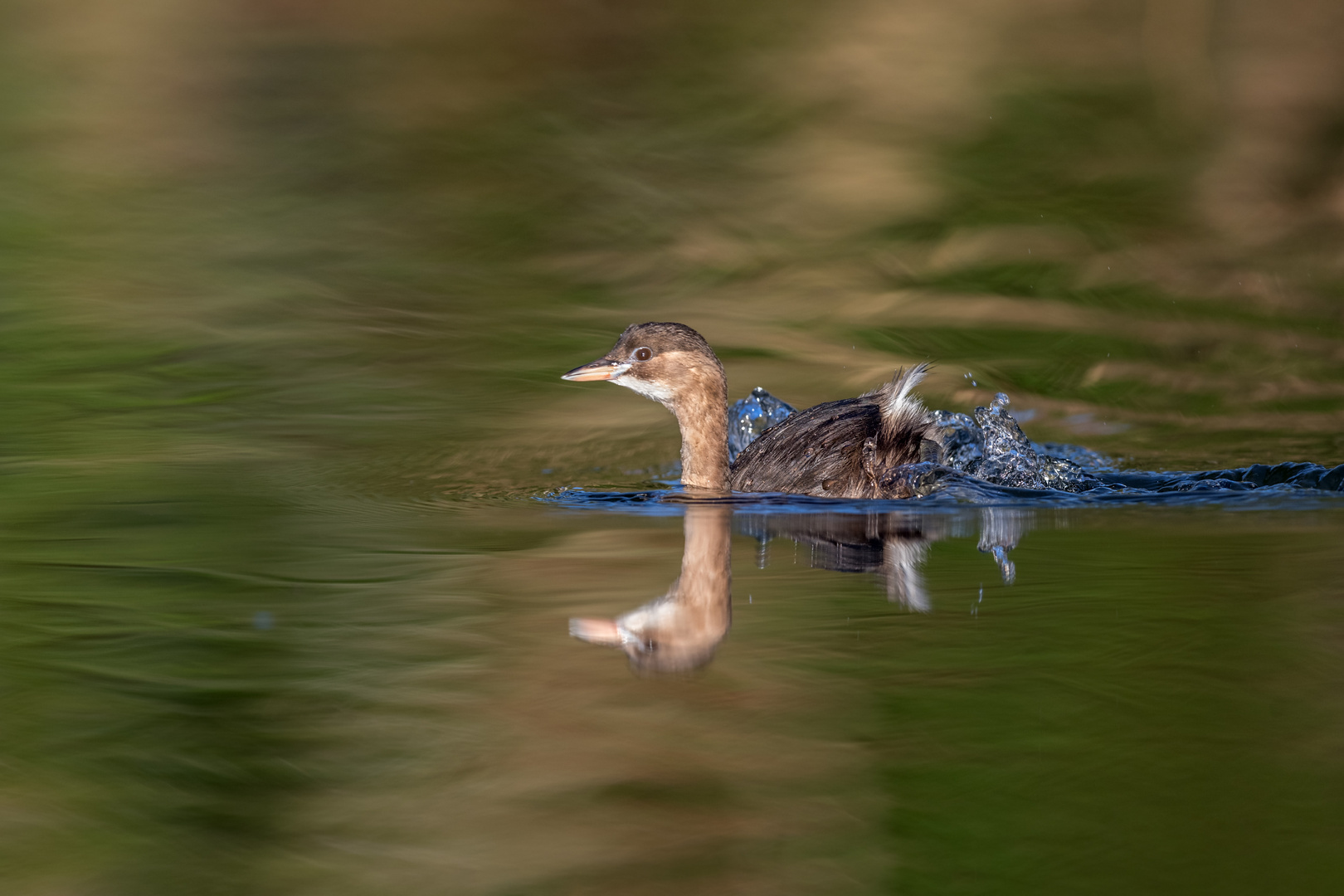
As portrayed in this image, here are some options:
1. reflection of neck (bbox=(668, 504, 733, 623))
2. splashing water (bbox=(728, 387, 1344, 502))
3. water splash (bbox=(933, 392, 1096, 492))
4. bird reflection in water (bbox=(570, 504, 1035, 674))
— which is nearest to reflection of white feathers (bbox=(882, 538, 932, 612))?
bird reflection in water (bbox=(570, 504, 1035, 674))

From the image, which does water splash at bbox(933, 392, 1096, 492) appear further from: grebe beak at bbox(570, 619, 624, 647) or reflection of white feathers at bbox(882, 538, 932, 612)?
grebe beak at bbox(570, 619, 624, 647)

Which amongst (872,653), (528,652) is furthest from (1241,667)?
(528,652)

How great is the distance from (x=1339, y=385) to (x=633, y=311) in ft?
13.0

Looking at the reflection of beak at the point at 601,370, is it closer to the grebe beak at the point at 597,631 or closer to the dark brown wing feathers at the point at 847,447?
the dark brown wing feathers at the point at 847,447

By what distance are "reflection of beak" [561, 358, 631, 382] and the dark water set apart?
1.31 feet

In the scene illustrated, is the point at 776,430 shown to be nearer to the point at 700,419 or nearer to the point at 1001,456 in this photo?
the point at 700,419

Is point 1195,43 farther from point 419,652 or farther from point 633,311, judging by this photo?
point 419,652

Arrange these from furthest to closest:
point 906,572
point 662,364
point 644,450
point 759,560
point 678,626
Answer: point 644,450, point 662,364, point 759,560, point 906,572, point 678,626

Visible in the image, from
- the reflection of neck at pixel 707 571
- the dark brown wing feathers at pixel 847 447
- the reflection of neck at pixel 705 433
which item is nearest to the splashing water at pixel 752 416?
the reflection of neck at pixel 705 433

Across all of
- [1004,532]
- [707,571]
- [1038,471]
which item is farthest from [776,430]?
[707,571]

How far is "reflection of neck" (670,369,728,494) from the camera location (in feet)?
25.1

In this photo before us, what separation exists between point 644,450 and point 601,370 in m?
0.82

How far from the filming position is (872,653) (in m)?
3.99

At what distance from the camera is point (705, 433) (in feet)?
25.4
